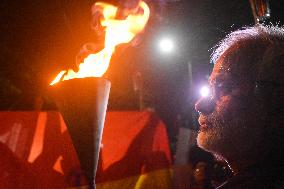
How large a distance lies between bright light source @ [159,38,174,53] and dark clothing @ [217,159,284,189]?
737cm

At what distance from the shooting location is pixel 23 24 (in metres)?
7.07

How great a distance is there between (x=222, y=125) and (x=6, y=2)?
659cm

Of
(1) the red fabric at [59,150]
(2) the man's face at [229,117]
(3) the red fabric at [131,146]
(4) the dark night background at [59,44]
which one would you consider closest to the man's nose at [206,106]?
(2) the man's face at [229,117]

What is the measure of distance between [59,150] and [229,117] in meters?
2.46

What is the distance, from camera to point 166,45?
917 centimetres

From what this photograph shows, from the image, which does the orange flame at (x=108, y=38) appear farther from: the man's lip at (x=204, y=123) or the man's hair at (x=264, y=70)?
the man's hair at (x=264, y=70)

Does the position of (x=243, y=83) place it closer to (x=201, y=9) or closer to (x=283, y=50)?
(x=283, y=50)

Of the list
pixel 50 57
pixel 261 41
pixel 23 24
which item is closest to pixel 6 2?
pixel 23 24

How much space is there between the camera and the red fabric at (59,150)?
3414 millimetres

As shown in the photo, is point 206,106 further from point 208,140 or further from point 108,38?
point 108,38

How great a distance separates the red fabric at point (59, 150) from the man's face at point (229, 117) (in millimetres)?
2217

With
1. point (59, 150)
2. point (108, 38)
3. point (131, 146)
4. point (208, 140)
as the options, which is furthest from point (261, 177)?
point (131, 146)

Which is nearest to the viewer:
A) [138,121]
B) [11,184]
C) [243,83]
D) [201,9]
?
[243,83]

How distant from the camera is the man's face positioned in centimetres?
194
